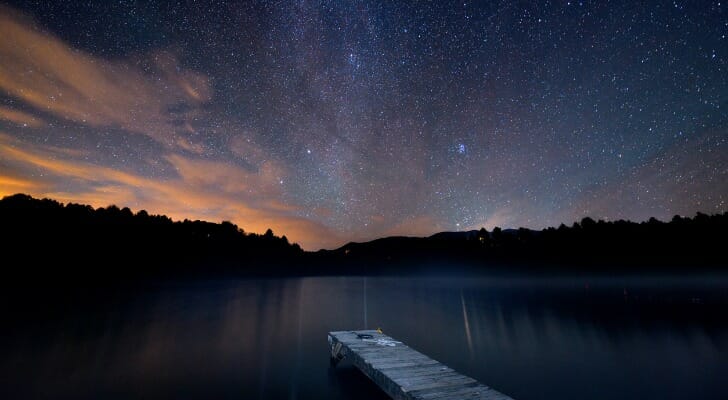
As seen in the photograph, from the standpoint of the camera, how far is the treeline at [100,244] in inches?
2566

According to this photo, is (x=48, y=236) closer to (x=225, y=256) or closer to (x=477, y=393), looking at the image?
(x=225, y=256)

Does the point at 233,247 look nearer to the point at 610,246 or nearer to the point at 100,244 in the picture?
the point at 100,244

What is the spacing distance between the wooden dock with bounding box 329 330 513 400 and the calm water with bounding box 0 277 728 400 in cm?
137

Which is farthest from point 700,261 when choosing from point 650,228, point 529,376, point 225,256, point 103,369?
point 225,256

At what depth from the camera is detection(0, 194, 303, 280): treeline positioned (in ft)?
214

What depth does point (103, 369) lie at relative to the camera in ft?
43.2

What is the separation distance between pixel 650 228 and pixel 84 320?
163057 mm

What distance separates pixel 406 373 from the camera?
842 centimetres

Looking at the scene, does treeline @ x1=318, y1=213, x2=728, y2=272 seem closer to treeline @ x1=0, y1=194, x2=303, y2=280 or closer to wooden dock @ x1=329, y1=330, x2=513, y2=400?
treeline @ x1=0, y1=194, x2=303, y2=280

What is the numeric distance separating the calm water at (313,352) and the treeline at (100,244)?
48.9 meters

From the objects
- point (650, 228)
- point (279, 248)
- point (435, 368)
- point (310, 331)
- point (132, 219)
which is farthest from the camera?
point (279, 248)

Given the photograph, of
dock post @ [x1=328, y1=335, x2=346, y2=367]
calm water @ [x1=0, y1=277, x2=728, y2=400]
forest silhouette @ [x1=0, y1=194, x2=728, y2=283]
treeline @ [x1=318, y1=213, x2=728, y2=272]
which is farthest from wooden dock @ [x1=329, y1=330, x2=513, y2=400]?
treeline @ [x1=318, y1=213, x2=728, y2=272]

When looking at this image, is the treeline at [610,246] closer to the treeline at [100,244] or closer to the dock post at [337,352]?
the treeline at [100,244]

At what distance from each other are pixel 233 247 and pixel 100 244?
56.7m
